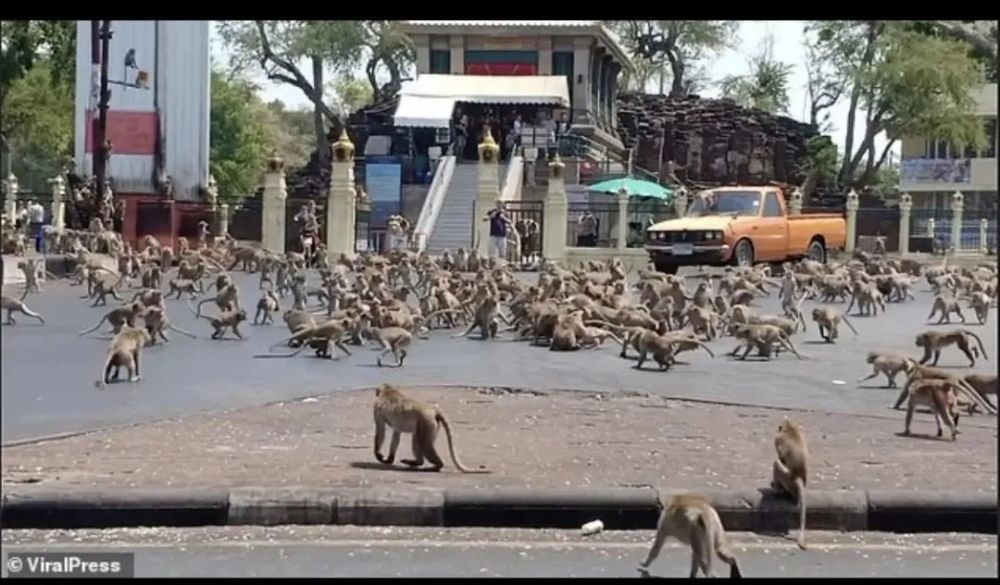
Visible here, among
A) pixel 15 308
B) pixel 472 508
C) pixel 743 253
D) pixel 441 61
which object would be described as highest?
pixel 441 61

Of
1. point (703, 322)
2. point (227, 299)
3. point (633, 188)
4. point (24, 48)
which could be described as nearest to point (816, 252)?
point (703, 322)

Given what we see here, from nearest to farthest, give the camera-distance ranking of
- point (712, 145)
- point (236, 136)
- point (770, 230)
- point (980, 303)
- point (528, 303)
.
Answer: point (236, 136) < point (980, 303) < point (528, 303) < point (770, 230) < point (712, 145)

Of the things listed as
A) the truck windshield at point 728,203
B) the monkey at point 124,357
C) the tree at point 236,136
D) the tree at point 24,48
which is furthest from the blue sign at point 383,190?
the tree at point 24,48

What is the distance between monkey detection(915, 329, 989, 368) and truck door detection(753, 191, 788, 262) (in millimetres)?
5847

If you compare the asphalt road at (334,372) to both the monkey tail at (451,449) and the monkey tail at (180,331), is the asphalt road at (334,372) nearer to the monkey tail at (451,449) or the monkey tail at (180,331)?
the monkey tail at (180,331)

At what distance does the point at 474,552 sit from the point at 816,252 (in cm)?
1170

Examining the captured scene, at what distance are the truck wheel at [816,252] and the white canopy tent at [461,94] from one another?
705 cm

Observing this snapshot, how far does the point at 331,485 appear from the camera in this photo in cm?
703

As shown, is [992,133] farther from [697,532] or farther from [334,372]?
[334,372]

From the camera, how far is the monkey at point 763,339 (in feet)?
41.0

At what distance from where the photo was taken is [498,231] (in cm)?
2075

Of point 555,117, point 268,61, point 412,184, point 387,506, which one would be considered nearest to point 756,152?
point 412,184

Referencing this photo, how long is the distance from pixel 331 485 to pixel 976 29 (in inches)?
158

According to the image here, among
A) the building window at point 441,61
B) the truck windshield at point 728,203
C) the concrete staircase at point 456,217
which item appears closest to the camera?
the truck windshield at point 728,203
